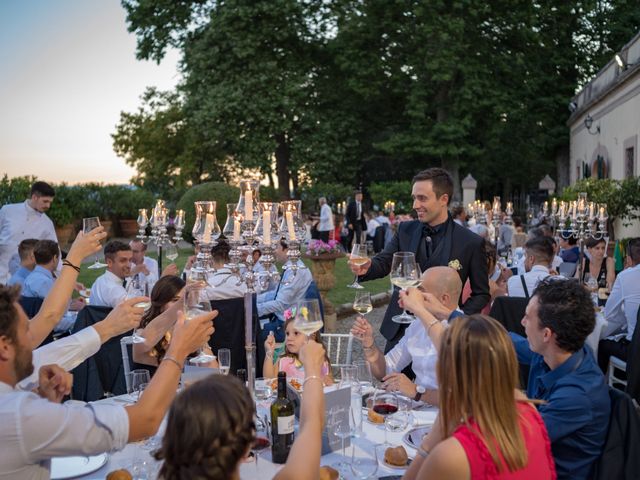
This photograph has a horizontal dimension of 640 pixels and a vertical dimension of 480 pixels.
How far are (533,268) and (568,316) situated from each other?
321 cm

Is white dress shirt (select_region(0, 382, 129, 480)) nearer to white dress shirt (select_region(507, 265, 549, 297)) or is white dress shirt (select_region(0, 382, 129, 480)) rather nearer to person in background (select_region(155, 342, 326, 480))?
person in background (select_region(155, 342, 326, 480))

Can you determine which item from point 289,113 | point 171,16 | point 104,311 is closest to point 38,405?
point 104,311

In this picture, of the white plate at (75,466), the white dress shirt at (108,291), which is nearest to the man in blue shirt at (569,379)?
the white plate at (75,466)

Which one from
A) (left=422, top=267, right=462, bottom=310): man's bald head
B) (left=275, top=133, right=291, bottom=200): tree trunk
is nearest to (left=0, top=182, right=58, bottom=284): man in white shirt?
(left=422, top=267, right=462, bottom=310): man's bald head

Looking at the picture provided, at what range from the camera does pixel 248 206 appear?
308cm

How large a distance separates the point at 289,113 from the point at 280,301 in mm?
18593

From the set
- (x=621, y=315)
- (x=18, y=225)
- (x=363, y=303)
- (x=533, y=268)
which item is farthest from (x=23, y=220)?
(x=621, y=315)

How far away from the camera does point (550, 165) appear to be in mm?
33125

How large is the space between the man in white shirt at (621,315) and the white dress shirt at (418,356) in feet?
7.75

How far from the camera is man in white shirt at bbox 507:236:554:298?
18.1 ft

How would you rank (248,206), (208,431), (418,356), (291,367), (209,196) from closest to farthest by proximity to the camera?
(208,431) → (248,206) → (418,356) → (291,367) → (209,196)

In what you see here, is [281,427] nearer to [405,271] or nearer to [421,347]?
[405,271]

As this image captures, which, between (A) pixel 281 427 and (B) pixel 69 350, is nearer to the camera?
(A) pixel 281 427

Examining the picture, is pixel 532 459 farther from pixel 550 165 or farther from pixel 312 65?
pixel 550 165
